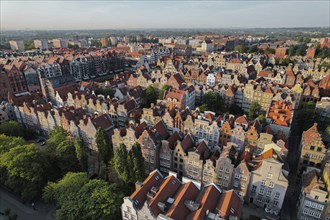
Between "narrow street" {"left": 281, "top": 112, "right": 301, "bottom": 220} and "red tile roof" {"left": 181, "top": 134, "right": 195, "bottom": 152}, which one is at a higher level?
"red tile roof" {"left": 181, "top": 134, "right": 195, "bottom": 152}

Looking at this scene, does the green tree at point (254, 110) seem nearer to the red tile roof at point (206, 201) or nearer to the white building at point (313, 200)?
the white building at point (313, 200)

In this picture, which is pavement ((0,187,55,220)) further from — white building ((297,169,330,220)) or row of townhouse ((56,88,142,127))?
white building ((297,169,330,220))

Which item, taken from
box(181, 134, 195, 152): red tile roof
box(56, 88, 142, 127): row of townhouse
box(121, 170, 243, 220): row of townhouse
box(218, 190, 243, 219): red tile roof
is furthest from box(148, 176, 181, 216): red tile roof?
box(56, 88, 142, 127): row of townhouse

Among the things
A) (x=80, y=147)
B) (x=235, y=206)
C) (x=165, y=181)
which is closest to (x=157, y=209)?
(x=165, y=181)

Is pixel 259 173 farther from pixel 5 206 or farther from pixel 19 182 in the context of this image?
pixel 5 206

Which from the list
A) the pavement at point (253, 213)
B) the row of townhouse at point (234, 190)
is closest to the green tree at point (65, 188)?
the row of townhouse at point (234, 190)
